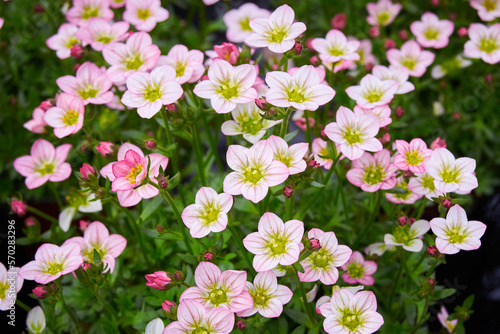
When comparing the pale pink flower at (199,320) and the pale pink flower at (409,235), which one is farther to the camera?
the pale pink flower at (409,235)

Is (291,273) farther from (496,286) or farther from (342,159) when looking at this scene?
(496,286)

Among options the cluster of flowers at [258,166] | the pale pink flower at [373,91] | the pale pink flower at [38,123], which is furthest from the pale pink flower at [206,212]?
the pale pink flower at [38,123]

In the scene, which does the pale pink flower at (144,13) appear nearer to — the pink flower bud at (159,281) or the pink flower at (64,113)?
the pink flower at (64,113)

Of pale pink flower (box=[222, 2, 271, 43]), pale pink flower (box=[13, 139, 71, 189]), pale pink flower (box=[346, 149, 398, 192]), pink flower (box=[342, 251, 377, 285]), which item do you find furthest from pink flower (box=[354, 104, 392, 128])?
pale pink flower (box=[13, 139, 71, 189])

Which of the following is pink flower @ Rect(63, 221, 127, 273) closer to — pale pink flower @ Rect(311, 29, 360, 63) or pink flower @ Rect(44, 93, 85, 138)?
pink flower @ Rect(44, 93, 85, 138)

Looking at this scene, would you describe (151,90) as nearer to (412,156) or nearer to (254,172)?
(254,172)

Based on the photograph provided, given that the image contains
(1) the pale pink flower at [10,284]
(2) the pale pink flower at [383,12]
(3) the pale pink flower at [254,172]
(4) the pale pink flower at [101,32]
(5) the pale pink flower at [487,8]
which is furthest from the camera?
(2) the pale pink flower at [383,12]
